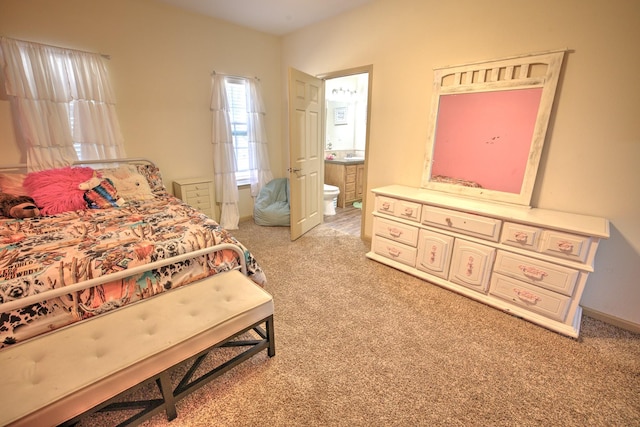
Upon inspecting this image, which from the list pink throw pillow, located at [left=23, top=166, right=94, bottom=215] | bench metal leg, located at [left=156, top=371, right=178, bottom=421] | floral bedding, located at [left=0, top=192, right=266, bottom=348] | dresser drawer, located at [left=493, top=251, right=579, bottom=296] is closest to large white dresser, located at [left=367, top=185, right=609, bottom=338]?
dresser drawer, located at [left=493, top=251, right=579, bottom=296]

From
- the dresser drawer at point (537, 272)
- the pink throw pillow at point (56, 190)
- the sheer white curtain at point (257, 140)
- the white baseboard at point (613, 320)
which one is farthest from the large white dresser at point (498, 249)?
the pink throw pillow at point (56, 190)

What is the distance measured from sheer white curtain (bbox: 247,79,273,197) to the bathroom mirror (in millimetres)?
2372

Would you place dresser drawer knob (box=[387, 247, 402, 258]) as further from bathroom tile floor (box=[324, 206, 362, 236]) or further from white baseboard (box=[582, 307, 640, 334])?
white baseboard (box=[582, 307, 640, 334])

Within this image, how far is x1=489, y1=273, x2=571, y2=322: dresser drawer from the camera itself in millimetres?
1946

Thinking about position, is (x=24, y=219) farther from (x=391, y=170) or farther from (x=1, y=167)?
(x=391, y=170)

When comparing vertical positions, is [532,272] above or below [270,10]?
below

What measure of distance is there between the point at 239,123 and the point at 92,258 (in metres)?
2.88

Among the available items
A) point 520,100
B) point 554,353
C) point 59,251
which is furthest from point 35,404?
point 520,100

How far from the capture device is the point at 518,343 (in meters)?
1.87

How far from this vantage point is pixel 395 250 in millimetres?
2828

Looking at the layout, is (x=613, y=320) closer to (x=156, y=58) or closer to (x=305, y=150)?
(x=305, y=150)

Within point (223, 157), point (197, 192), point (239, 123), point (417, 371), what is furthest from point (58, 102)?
point (417, 371)

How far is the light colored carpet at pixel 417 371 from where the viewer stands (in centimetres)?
140

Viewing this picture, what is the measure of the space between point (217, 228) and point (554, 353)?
7.84ft
